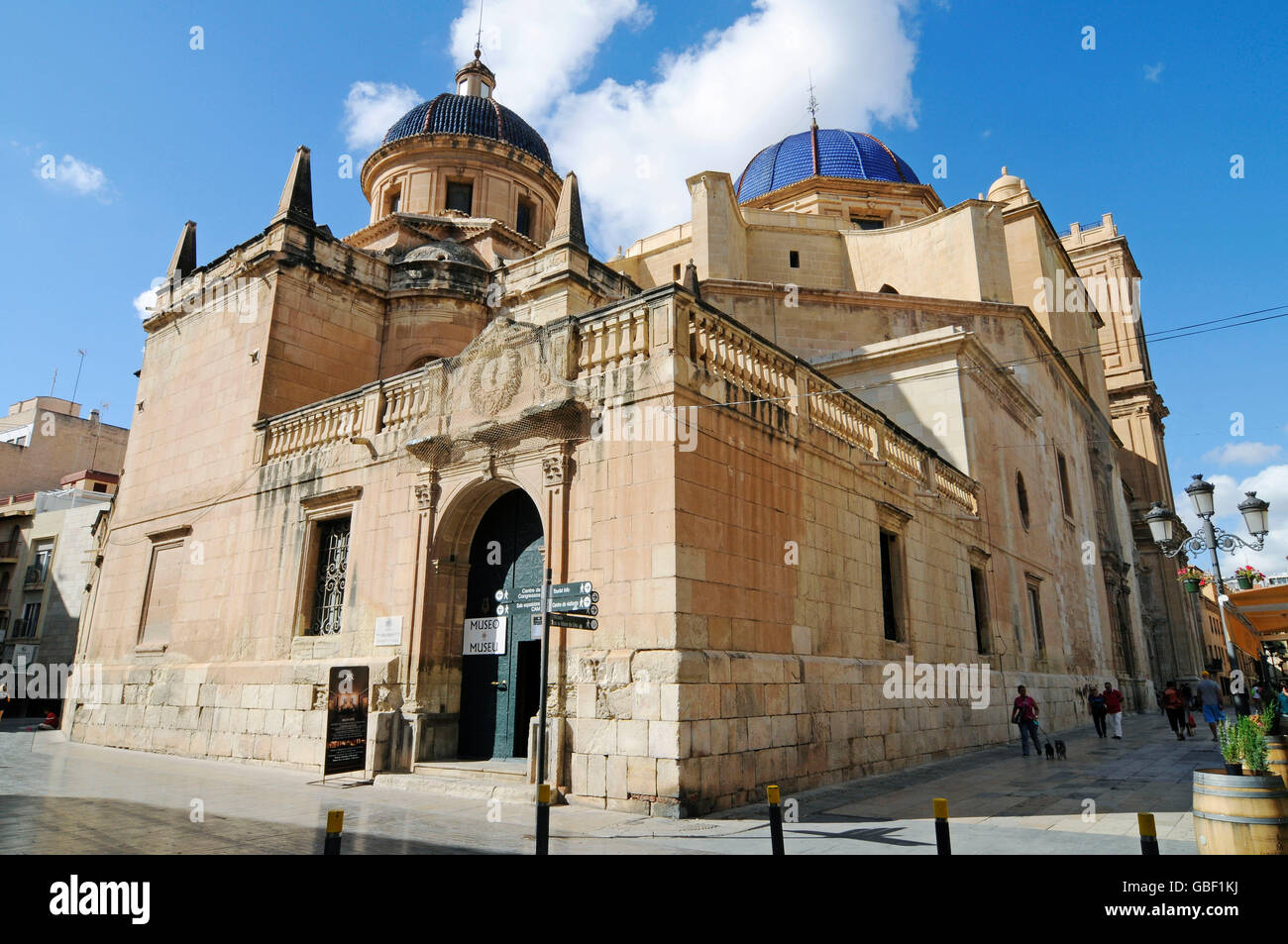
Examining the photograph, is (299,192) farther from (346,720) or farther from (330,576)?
(346,720)

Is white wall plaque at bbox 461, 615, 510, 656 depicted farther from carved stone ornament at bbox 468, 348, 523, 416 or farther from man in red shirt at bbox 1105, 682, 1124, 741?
man in red shirt at bbox 1105, 682, 1124, 741

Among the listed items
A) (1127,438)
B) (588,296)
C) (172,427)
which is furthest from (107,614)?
(1127,438)

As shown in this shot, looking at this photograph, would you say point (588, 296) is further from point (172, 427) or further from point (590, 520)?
point (172, 427)

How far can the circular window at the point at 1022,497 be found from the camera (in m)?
19.6

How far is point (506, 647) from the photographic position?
10547mm

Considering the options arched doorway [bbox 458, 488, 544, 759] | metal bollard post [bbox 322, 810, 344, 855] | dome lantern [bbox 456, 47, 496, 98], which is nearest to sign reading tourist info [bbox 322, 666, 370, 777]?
arched doorway [bbox 458, 488, 544, 759]

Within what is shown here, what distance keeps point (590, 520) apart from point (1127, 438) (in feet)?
137

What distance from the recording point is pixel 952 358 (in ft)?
54.4

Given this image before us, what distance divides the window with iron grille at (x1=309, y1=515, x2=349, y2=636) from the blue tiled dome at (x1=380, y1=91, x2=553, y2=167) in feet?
61.4

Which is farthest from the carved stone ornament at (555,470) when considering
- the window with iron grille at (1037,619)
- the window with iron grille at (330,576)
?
the window with iron grille at (1037,619)

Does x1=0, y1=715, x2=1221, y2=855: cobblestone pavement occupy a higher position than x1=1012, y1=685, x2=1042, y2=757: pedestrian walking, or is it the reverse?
x1=1012, y1=685, x2=1042, y2=757: pedestrian walking

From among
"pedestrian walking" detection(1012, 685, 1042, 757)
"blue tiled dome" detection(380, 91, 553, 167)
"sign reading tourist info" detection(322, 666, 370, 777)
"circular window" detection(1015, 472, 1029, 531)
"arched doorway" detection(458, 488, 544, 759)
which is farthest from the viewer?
"blue tiled dome" detection(380, 91, 553, 167)

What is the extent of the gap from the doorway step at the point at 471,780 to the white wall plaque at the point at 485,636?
4.67 ft

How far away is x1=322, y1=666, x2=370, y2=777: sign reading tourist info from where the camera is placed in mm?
9992
